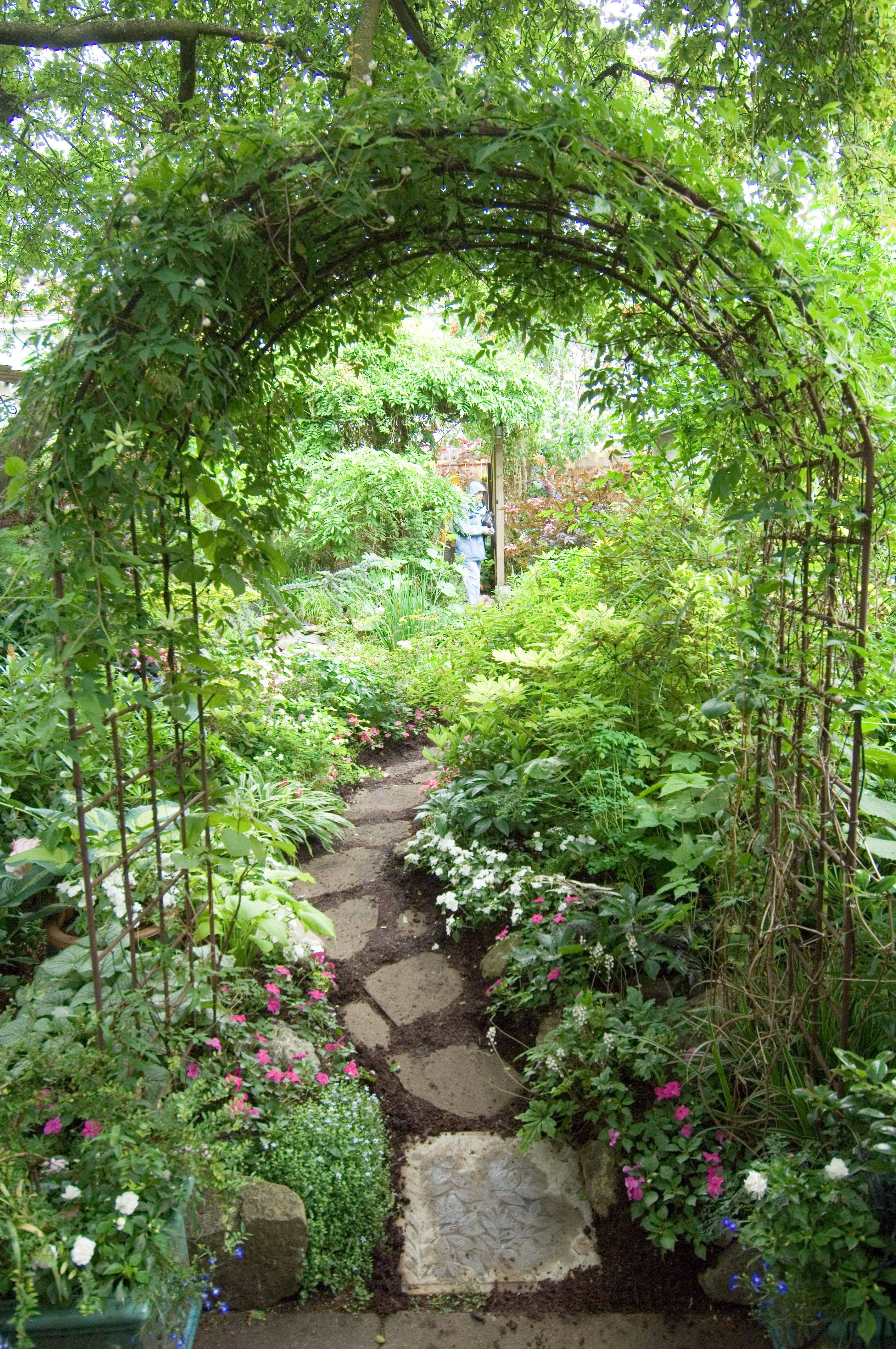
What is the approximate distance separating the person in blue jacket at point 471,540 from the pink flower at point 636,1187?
6.20 metres

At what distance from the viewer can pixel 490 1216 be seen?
2.28 meters

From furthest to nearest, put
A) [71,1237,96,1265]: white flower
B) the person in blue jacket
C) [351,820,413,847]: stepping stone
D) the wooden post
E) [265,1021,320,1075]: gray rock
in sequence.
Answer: the wooden post → the person in blue jacket → [351,820,413,847]: stepping stone → [265,1021,320,1075]: gray rock → [71,1237,96,1265]: white flower

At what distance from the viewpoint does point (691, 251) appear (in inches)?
72.7

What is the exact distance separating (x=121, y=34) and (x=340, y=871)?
360 cm

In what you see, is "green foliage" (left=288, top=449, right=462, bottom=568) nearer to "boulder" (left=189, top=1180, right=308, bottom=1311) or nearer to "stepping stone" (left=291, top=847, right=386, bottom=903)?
"stepping stone" (left=291, top=847, right=386, bottom=903)

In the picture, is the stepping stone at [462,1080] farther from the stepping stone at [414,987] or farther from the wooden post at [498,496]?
the wooden post at [498,496]

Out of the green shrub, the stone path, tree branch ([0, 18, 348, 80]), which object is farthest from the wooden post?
the green shrub

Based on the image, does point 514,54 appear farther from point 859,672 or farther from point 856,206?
point 859,672

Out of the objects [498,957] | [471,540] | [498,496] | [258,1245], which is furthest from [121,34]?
[498,496]

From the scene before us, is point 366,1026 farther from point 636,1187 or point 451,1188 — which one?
point 636,1187

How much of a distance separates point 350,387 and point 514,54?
16.3 ft

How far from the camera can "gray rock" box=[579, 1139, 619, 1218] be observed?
2211 mm

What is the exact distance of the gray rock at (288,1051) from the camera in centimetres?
246

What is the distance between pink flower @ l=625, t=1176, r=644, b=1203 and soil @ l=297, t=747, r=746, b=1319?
12 cm
